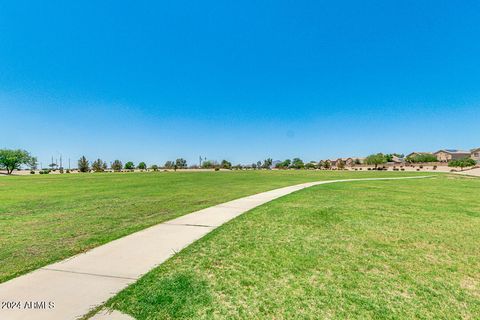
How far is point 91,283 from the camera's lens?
11.5 feet

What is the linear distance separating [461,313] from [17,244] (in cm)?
817

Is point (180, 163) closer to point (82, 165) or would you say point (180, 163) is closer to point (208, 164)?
point (208, 164)

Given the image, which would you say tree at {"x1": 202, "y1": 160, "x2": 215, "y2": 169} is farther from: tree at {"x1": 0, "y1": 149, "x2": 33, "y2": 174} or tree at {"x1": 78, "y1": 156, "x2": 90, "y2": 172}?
tree at {"x1": 0, "y1": 149, "x2": 33, "y2": 174}

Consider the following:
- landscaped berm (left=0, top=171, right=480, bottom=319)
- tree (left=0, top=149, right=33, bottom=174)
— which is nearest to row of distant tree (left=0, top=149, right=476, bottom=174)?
tree (left=0, top=149, right=33, bottom=174)

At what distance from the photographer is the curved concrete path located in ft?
9.50

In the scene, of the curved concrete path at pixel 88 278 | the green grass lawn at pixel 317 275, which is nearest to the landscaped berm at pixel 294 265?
the green grass lawn at pixel 317 275

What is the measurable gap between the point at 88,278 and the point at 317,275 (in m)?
3.54

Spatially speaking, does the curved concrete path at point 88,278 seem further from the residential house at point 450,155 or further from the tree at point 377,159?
the residential house at point 450,155

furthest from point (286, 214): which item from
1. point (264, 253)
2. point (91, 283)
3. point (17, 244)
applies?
point (17, 244)

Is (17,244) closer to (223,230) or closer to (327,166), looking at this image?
(223,230)

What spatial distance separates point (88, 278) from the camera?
367cm

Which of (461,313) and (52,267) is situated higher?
(52,267)

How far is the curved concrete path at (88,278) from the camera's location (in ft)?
9.50

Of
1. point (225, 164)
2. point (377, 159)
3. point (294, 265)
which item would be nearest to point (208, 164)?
point (225, 164)
